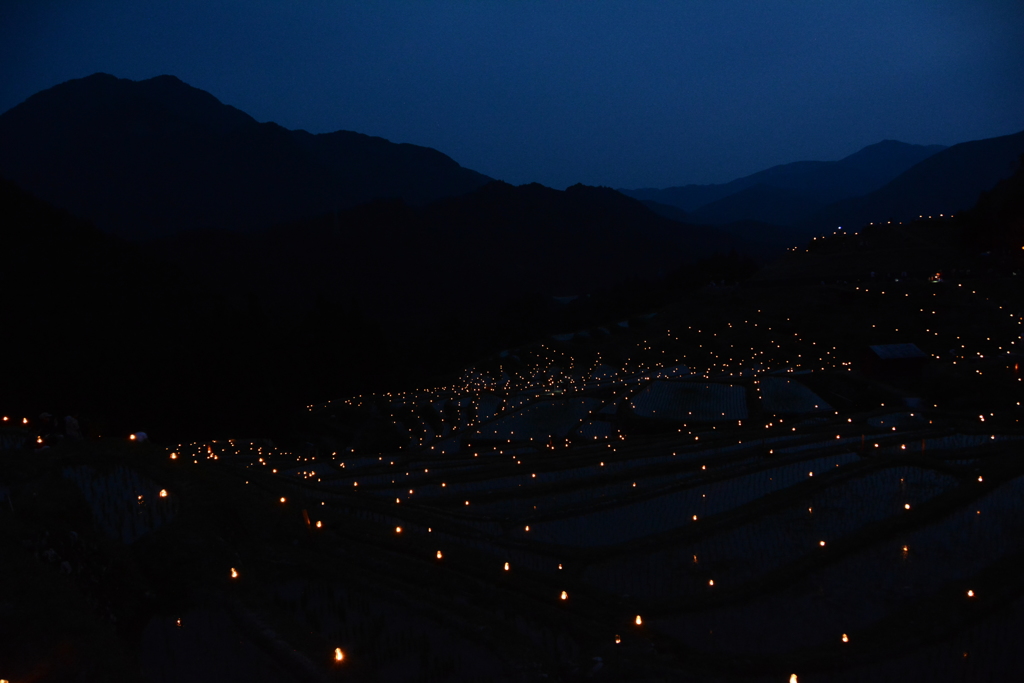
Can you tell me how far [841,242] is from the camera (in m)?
54.5

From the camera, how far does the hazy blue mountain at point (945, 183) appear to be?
148 m

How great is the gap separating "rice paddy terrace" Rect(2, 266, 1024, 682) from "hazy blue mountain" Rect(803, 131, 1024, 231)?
161m

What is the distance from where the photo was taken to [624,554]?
901cm

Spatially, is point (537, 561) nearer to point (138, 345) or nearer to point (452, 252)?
point (138, 345)

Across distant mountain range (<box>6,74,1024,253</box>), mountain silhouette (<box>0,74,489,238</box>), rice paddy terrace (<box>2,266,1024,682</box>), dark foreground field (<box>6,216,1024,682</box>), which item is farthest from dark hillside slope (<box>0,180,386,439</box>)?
mountain silhouette (<box>0,74,489,238</box>)

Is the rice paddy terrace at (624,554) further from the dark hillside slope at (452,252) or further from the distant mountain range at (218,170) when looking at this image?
the distant mountain range at (218,170)

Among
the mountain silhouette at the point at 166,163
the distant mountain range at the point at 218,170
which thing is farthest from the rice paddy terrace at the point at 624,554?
the mountain silhouette at the point at 166,163

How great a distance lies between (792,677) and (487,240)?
330 feet

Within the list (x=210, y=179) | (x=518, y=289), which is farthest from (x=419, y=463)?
(x=210, y=179)

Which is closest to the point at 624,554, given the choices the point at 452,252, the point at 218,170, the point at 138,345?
the point at 138,345

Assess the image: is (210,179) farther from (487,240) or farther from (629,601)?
(629,601)

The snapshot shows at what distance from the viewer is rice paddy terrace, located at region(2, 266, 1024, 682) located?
243 inches

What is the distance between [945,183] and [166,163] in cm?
17561

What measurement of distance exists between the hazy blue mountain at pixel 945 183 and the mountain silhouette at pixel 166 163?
373 feet
